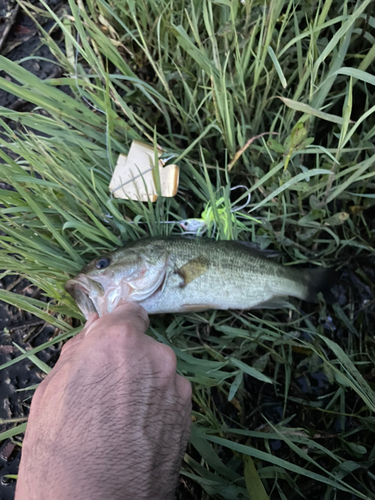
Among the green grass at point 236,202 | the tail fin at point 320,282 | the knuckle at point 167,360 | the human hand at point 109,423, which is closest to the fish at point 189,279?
the tail fin at point 320,282

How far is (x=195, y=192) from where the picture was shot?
227 centimetres

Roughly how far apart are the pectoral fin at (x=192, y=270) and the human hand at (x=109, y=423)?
48 centimetres

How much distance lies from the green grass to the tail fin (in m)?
0.11

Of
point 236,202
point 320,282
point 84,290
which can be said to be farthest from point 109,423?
point 320,282

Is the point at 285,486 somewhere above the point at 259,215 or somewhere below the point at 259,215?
below

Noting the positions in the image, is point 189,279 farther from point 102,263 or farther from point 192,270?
point 102,263

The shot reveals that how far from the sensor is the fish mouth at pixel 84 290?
179cm

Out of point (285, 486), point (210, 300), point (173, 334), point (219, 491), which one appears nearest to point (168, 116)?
point (210, 300)

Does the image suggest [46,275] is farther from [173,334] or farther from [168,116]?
[168,116]

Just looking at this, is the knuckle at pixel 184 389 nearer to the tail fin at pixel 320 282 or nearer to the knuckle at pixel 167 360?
the knuckle at pixel 167 360

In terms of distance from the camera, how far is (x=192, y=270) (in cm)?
201

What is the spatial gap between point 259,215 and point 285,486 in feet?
5.87

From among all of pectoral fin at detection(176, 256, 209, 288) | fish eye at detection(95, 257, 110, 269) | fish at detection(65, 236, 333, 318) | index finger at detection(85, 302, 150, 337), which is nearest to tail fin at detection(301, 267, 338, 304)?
fish at detection(65, 236, 333, 318)

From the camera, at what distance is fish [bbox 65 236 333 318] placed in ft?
6.09
